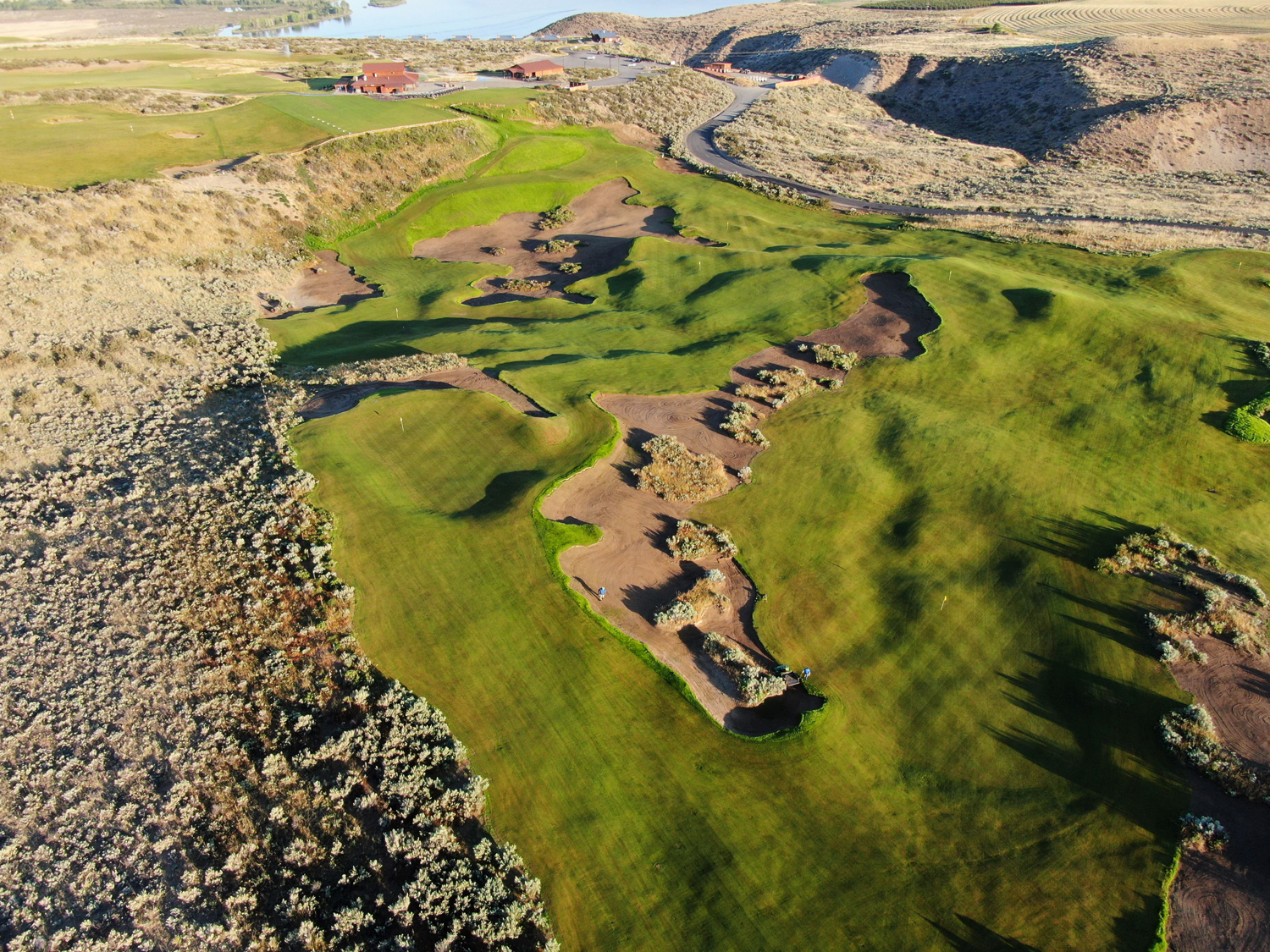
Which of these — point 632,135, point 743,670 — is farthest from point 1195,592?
point 632,135

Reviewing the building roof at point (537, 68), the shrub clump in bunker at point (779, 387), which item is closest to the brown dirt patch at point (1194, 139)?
the shrub clump in bunker at point (779, 387)

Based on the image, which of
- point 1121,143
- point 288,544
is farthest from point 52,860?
point 1121,143

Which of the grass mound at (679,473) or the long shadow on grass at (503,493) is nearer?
the long shadow on grass at (503,493)

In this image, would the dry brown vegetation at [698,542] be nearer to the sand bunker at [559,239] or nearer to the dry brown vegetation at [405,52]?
the sand bunker at [559,239]

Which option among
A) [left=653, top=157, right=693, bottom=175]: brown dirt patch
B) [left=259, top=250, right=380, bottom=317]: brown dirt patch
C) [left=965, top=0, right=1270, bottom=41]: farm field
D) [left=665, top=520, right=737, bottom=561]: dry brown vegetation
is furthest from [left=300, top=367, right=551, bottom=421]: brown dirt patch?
[left=965, top=0, right=1270, bottom=41]: farm field

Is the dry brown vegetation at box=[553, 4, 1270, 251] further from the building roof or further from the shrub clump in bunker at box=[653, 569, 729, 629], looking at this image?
the shrub clump in bunker at box=[653, 569, 729, 629]

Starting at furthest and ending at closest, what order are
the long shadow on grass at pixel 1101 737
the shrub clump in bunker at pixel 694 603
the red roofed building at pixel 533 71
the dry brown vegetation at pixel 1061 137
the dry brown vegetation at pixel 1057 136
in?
the red roofed building at pixel 533 71 < the dry brown vegetation at pixel 1061 137 < the dry brown vegetation at pixel 1057 136 < the shrub clump in bunker at pixel 694 603 < the long shadow on grass at pixel 1101 737
